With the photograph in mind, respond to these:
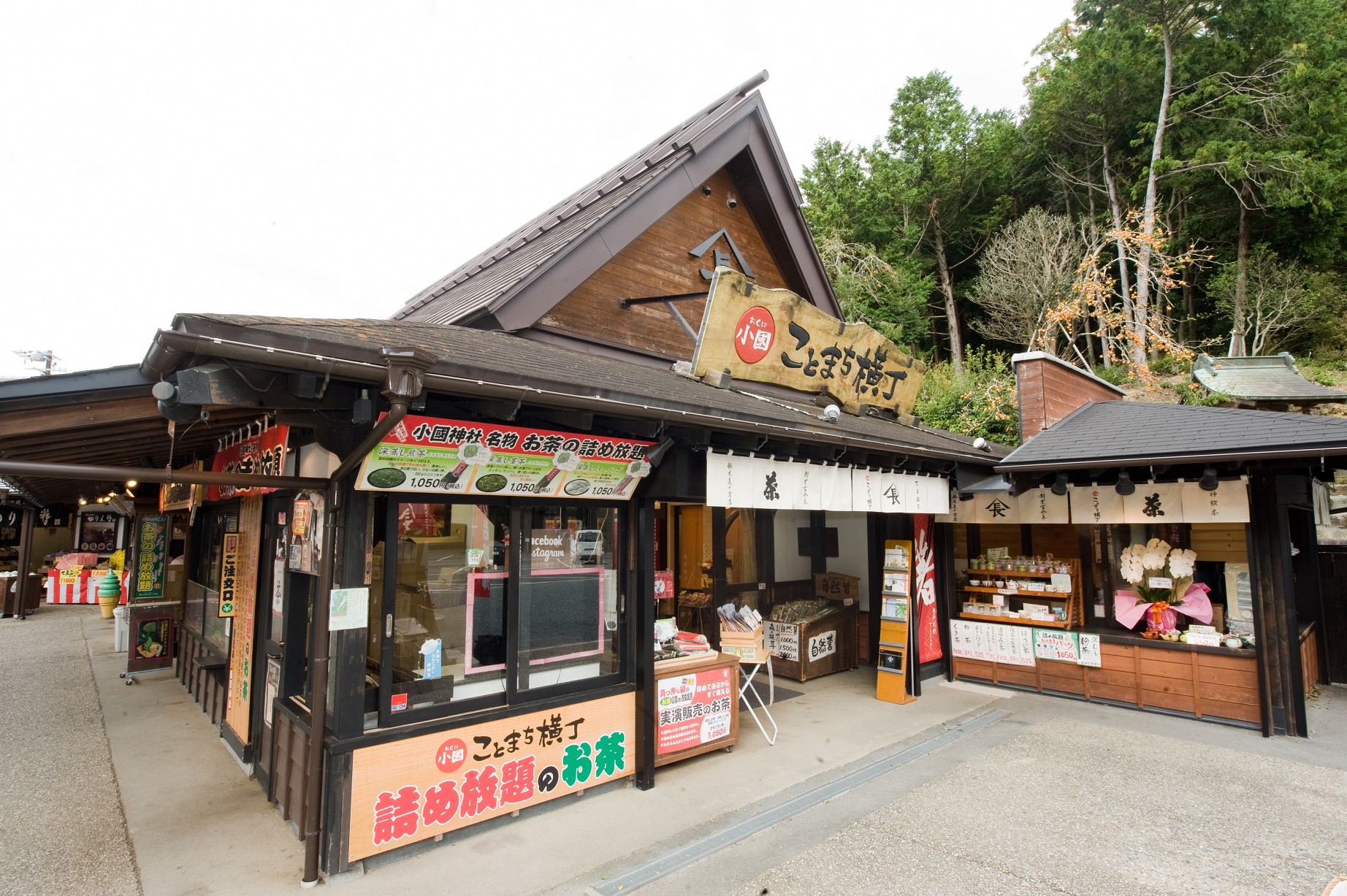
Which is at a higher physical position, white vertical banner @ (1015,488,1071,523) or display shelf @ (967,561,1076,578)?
white vertical banner @ (1015,488,1071,523)

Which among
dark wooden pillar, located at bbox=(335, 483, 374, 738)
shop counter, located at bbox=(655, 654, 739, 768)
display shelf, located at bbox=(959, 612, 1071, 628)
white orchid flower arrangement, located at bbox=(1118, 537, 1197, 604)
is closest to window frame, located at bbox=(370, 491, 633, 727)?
dark wooden pillar, located at bbox=(335, 483, 374, 738)

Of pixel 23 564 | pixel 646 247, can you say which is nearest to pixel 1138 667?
pixel 646 247

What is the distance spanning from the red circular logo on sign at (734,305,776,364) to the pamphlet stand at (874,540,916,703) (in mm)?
3197

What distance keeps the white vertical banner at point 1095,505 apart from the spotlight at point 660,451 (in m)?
6.01

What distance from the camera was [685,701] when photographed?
19.8 ft

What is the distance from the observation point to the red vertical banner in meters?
8.73

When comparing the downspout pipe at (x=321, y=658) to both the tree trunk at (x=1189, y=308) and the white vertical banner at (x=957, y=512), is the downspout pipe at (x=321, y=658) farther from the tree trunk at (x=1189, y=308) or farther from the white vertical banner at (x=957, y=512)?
the tree trunk at (x=1189, y=308)

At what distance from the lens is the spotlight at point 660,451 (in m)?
5.47

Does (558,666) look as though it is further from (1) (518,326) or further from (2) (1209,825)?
(2) (1209,825)

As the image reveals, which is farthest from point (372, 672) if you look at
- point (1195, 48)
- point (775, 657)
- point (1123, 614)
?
point (1195, 48)

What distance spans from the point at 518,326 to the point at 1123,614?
8370 mm

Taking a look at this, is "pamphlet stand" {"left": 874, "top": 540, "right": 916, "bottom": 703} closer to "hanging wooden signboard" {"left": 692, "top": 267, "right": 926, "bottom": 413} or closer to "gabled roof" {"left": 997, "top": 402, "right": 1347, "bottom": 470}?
"gabled roof" {"left": 997, "top": 402, "right": 1347, "bottom": 470}

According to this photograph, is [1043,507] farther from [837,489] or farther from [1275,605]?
[837,489]

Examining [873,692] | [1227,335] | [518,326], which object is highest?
[1227,335]
